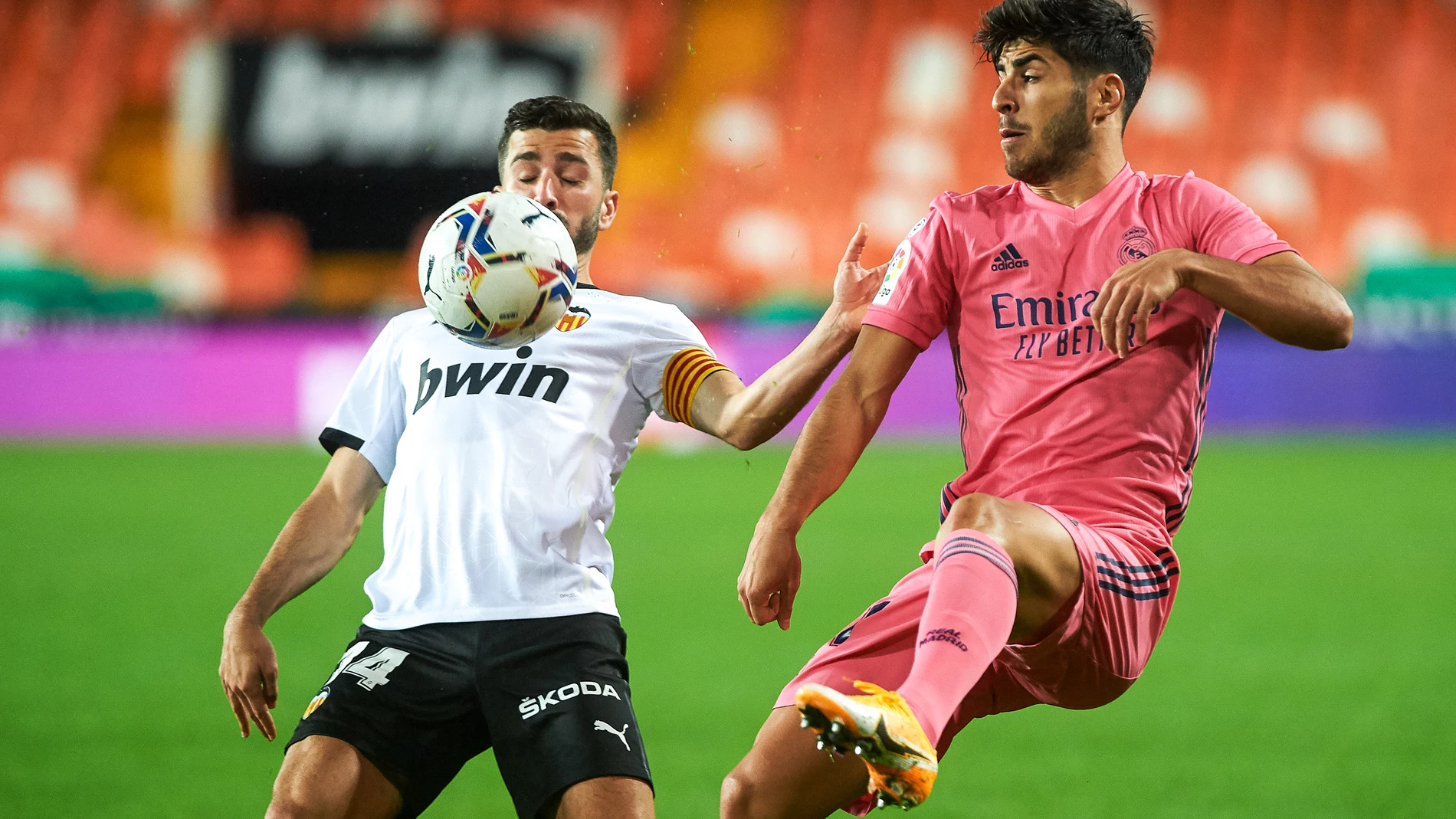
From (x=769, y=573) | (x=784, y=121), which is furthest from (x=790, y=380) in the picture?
(x=784, y=121)

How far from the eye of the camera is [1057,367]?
3084mm

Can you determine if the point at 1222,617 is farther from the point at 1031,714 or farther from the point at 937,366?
the point at 937,366

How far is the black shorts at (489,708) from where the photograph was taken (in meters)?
2.90

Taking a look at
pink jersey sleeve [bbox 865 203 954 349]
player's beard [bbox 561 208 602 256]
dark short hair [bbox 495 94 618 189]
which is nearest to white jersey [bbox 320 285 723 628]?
player's beard [bbox 561 208 602 256]

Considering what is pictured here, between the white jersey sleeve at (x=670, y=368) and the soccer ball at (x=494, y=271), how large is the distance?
29cm

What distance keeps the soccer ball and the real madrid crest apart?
1.18 meters

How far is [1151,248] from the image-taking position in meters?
3.11

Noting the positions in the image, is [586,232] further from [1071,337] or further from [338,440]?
[1071,337]

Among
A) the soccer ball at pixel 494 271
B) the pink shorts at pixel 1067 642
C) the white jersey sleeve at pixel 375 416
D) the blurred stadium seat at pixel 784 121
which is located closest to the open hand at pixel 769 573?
the pink shorts at pixel 1067 642

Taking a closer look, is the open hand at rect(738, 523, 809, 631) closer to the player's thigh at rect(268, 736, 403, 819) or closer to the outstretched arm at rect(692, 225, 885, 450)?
the outstretched arm at rect(692, 225, 885, 450)

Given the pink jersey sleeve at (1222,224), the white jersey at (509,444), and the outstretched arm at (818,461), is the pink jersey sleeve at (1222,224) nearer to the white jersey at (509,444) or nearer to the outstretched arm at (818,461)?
the outstretched arm at (818,461)

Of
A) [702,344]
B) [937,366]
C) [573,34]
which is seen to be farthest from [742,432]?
[573,34]

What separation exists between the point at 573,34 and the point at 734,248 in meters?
3.49

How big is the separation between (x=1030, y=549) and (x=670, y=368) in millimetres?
1041
